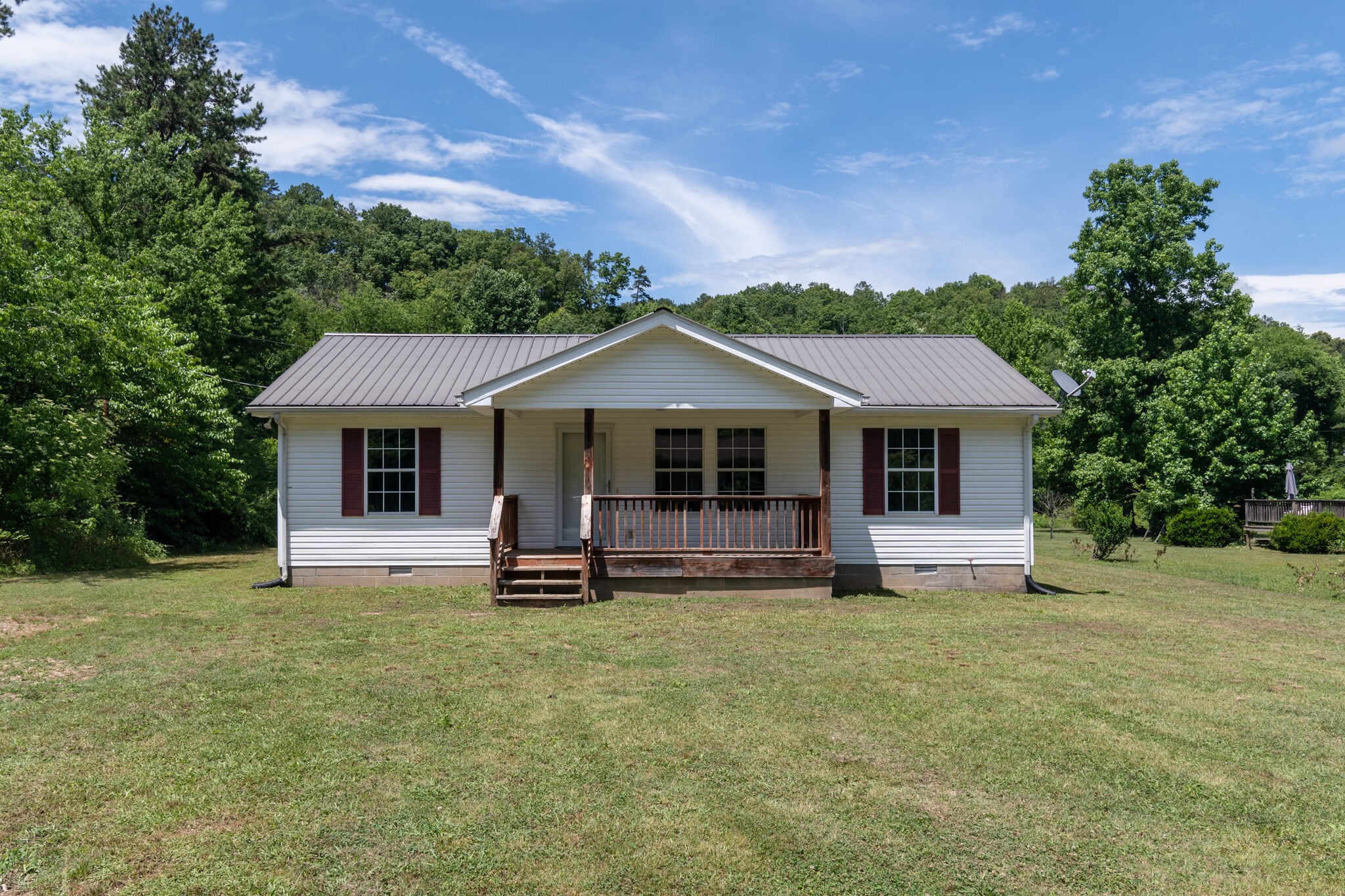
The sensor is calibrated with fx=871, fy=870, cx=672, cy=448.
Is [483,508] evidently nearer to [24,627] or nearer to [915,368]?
[24,627]

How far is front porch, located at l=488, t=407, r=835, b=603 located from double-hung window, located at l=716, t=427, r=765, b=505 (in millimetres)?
931

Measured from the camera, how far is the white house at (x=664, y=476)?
12.5 metres

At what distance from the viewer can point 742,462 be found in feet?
46.3

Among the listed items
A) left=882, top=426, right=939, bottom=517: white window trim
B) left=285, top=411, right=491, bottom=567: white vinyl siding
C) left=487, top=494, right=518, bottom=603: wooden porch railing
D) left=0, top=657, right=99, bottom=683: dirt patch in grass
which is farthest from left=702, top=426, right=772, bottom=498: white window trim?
left=0, top=657, right=99, bottom=683: dirt patch in grass

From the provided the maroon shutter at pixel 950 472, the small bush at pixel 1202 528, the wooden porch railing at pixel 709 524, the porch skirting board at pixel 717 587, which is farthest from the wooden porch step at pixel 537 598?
the small bush at pixel 1202 528

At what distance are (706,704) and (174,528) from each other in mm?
20726

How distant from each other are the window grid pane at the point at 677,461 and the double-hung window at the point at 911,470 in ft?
9.94

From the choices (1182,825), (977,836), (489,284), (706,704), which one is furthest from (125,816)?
(489,284)

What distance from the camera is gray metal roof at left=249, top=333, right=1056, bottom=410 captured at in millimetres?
13562

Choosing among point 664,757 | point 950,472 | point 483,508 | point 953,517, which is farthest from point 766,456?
point 664,757

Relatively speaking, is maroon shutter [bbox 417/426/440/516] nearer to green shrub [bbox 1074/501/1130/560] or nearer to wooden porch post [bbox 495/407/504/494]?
wooden porch post [bbox 495/407/504/494]

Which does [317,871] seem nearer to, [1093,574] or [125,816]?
[125,816]

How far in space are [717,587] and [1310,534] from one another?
1947 centimetres

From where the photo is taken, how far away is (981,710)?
6.68 metres
